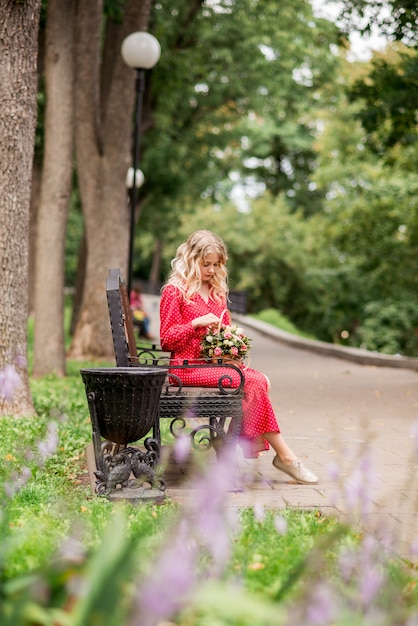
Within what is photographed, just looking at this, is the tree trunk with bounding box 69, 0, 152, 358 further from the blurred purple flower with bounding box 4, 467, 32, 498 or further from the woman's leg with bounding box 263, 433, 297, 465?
the blurred purple flower with bounding box 4, 467, 32, 498

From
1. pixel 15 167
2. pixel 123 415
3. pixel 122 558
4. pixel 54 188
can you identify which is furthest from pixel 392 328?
pixel 122 558

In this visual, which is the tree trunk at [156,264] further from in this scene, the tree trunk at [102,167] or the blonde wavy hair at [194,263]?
the blonde wavy hair at [194,263]

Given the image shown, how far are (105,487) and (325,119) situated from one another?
36.8 meters

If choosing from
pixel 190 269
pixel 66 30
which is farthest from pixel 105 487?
pixel 66 30

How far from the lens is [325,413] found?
1106 centimetres

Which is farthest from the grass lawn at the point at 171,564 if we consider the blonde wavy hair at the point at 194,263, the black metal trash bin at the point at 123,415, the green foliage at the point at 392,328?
the green foliage at the point at 392,328

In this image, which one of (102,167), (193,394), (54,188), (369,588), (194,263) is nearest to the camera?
(369,588)

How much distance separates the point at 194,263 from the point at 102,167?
970cm

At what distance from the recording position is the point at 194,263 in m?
7.06

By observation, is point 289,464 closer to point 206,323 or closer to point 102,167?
point 206,323

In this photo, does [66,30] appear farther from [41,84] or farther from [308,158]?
[308,158]

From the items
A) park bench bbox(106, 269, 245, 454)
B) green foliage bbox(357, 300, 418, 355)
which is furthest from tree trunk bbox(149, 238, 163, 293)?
park bench bbox(106, 269, 245, 454)

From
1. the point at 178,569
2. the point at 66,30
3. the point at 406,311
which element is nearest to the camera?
the point at 178,569

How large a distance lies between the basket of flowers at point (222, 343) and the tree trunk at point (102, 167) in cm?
937
